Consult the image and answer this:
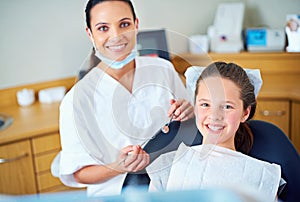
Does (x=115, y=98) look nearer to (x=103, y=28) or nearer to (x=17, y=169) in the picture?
(x=103, y=28)

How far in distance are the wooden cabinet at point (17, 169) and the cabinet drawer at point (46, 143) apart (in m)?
0.03

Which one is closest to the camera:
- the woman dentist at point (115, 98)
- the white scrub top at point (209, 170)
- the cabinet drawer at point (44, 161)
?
the white scrub top at point (209, 170)

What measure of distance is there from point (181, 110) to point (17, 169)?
3.28 ft

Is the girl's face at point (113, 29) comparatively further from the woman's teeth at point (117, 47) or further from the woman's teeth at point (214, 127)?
the woman's teeth at point (214, 127)

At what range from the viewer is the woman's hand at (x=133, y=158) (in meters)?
0.97

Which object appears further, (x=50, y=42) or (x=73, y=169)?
(x=50, y=42)

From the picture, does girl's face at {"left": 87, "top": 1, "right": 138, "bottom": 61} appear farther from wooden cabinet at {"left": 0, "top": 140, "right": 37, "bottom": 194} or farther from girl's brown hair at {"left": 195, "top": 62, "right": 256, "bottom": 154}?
wooden cabinet at {"left": 0, "top": 140, "right": 37, "bottom": 194}

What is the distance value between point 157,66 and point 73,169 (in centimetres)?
36

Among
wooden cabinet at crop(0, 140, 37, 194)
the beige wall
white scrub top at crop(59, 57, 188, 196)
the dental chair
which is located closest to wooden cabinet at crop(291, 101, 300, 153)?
the beige wall

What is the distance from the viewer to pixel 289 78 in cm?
190

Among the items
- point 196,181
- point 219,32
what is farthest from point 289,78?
point 196,181

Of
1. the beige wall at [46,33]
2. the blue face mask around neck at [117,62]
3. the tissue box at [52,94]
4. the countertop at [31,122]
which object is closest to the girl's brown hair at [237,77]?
the blue face mask around neck at [117,62]

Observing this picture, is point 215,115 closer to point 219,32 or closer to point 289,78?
point 289,78

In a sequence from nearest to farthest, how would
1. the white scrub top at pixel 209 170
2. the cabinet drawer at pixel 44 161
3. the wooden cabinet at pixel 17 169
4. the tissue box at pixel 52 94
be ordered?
the white scrub top at pixel 209 170 < the wooden cabinet at pixel 17 169 < the cabinet drawer at pixel 44 161 < the tissue box at pixel 52 94
